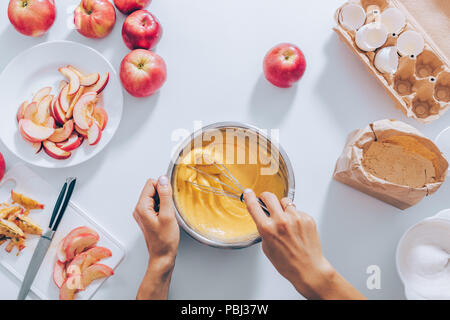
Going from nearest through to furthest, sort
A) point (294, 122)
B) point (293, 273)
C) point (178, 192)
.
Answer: point (293, 273)
point (178, 192)
point (294, 122)

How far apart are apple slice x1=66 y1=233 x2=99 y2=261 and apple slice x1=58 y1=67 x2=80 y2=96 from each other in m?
0.31

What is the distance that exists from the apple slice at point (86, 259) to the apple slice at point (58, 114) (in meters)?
0.28

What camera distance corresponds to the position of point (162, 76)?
0.81 meters

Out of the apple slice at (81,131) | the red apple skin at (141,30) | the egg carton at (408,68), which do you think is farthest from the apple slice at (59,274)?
the egg carton at (408,68)

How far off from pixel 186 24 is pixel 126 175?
0.38 m

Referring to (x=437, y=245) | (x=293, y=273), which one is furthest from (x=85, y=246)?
(x=437, y=245)

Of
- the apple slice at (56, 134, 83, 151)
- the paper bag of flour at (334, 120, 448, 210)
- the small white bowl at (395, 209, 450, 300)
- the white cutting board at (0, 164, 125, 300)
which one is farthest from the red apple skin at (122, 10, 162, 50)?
the small white bowl at (395, 209, 450, 300)

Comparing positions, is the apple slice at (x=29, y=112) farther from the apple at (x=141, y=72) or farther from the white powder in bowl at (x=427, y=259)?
the white powder in bowl at (x=427, y=259)

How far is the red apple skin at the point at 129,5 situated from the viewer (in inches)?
32.8

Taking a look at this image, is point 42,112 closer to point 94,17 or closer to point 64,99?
point 64,99

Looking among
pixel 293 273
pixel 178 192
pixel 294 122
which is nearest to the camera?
pixel 293 273

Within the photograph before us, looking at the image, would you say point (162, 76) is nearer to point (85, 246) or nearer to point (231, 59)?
point (231, 59)

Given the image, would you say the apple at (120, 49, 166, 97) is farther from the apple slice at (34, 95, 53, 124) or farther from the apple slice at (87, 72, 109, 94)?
the apple slice at (34, 95, 53, 124)
